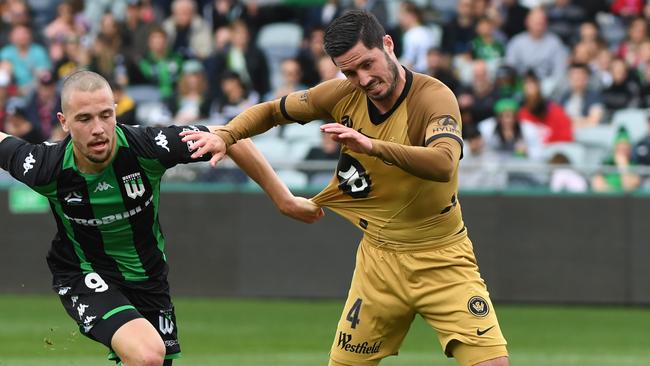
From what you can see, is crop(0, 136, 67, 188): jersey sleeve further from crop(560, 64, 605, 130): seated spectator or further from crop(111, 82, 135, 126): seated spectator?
crop(560, 64, 605, 130): seated spectator

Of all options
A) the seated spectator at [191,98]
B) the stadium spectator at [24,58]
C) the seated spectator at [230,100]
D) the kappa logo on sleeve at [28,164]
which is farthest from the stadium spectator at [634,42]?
the kappa logo on sleeve at [28,164]

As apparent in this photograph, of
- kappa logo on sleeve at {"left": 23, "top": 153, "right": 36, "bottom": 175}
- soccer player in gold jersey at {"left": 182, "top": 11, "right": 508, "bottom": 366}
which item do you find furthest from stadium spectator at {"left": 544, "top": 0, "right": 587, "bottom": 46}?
kappa logo on sleeve at {"left": 23, "top": 153, "right": 36, "bottom": 175}

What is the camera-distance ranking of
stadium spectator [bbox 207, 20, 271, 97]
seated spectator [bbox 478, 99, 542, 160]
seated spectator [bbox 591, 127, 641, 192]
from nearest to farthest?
seated spectator [bbox 591, 127, 641, 192] < seated spectator [bbox 478, 99, 542, 160] < stadium spectator [bbox 207, 20, 271, 97]

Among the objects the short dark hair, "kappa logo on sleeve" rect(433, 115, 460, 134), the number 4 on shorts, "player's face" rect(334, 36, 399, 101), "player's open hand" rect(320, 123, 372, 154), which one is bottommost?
the number 4 on shorts

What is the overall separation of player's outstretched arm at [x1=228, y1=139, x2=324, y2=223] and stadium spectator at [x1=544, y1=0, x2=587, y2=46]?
11.1 metres

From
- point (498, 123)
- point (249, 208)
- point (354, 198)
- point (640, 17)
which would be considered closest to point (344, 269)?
point (249, 208)

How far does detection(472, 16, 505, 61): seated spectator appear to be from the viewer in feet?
58.4

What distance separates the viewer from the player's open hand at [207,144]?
7094 millimetres

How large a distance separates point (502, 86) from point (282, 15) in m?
4.17

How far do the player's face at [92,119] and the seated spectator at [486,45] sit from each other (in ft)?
37.0

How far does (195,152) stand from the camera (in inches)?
286

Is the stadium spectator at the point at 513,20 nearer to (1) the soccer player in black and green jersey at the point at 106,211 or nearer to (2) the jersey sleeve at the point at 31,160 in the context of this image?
(1) the soccer player in black and green jersey at the point at 106,211

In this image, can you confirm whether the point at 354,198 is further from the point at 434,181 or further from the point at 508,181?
the point at 508,181

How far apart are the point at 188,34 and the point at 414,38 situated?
11.1 feet
